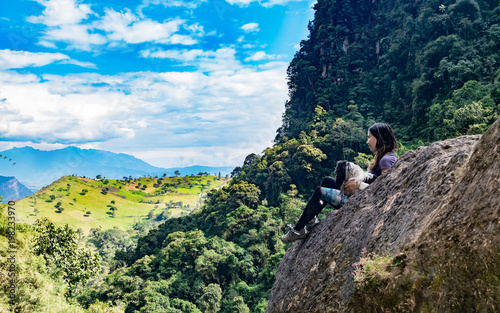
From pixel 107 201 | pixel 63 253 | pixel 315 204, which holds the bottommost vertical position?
pixel 63 253

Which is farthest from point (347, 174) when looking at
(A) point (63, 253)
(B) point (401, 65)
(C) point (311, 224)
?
(B) point (401, 65)

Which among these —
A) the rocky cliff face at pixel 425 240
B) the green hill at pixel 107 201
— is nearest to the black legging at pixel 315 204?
the rocky cliff face at pixel 425 240

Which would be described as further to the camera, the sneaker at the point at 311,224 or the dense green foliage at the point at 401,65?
the dense green foliage at the point at 401,65

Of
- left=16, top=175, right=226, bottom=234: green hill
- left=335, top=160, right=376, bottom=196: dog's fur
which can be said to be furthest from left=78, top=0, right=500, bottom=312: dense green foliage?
left=16, top=175, right=226, bottom=234: green hill

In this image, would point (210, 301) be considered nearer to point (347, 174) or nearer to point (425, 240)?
point (347, 174)

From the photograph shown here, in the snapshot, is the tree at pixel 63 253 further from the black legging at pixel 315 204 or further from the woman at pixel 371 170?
the woman at pixel 371 170

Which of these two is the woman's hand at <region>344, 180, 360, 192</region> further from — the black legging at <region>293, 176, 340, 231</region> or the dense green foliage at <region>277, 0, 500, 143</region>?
the dense green foliage at <region>277, 0, 500, 143</region>

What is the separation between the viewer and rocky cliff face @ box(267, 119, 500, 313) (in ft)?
6.57

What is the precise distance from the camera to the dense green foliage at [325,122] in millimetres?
30281

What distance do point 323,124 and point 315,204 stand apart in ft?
A: 150

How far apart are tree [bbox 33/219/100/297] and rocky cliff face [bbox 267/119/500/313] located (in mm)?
12656

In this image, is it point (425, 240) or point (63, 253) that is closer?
point (425, 240)

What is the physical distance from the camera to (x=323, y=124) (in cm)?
4853

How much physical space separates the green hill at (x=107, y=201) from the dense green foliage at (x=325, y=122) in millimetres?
100130
